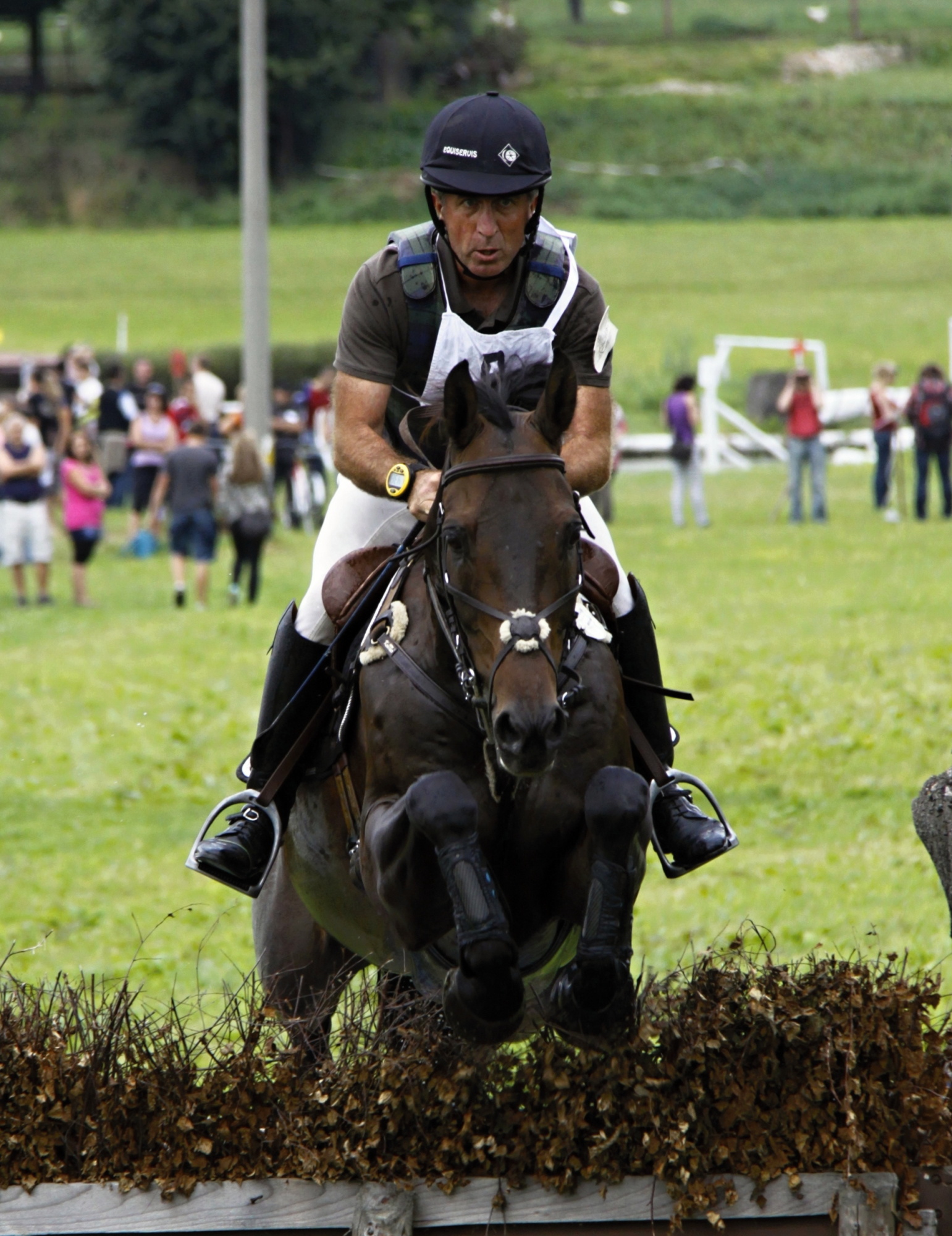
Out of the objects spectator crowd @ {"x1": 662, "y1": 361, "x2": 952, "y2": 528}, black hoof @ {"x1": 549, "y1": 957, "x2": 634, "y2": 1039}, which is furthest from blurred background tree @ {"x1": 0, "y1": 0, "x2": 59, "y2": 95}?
black hoof @ {"x1": 549, "y1": 957, "x2": 634, "y2": 1039}

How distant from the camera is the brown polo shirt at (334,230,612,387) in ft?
14.7

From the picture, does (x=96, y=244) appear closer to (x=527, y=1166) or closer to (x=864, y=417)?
(x=864, y=417)

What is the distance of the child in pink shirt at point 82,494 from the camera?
18.6 meters

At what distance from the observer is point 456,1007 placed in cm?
382

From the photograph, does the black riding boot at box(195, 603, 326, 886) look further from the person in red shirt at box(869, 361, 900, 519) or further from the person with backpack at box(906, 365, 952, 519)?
the person in red shirt at box(869, 361, 900, 519)

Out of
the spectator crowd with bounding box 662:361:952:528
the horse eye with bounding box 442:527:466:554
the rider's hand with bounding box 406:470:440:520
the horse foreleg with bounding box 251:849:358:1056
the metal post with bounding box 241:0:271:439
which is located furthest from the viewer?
A: the spectator crowd with bounding box 662:361:952:528

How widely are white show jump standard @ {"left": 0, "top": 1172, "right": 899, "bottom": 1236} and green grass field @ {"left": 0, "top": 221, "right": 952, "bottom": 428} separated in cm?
3890

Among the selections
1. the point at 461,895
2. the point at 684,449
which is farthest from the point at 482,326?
the point at 684,449

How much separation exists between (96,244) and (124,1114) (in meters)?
60.7

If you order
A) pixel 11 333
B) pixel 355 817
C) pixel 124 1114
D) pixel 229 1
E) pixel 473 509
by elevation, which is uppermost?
pixel 229 1

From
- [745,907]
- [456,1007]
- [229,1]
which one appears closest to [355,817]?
[456,1007]

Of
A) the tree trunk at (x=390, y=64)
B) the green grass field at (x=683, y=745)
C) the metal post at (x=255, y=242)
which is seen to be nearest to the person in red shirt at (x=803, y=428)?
the green grass field at (x=683, y=745)

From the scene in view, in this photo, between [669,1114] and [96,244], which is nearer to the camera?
[669,1114]

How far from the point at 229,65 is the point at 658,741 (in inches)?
2347
